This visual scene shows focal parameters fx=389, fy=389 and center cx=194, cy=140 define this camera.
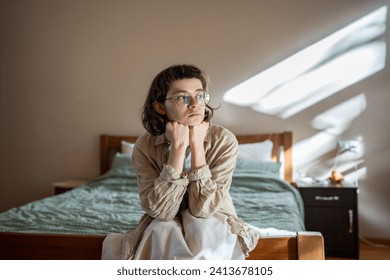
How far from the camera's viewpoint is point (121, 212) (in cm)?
202

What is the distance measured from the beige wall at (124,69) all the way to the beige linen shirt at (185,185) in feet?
6.15

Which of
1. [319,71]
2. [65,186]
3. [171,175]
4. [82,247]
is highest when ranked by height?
[319,71]

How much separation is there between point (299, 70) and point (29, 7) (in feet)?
8.12

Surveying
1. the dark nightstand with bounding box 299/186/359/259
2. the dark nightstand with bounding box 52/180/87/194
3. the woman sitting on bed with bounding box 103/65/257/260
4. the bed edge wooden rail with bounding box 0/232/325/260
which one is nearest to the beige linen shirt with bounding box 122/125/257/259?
the woman sitting on bed with bounding box 103/65/257/260

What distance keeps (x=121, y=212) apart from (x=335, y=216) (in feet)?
4.89

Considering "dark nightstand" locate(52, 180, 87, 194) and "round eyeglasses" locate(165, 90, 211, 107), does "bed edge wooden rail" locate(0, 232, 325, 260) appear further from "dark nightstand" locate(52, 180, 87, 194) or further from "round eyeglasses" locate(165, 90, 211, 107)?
"dark nightstand" locate(52, 180, 87, 194)

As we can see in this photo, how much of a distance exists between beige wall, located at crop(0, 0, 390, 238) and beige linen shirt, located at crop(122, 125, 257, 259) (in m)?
1.88

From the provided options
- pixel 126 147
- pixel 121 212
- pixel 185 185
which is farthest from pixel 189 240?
pixel 126 147

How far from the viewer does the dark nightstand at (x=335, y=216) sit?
263cm

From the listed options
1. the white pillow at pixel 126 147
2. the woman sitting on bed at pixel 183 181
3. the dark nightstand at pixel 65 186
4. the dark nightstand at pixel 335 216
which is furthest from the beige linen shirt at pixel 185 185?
the dark nightstand at pixel 65 186

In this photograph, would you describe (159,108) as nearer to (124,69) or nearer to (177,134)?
(177,134)

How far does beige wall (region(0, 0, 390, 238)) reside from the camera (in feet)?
9.71

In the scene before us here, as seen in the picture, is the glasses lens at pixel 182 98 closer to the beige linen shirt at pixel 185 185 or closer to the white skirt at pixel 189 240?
the beige linen shirt at pixel 185 185
